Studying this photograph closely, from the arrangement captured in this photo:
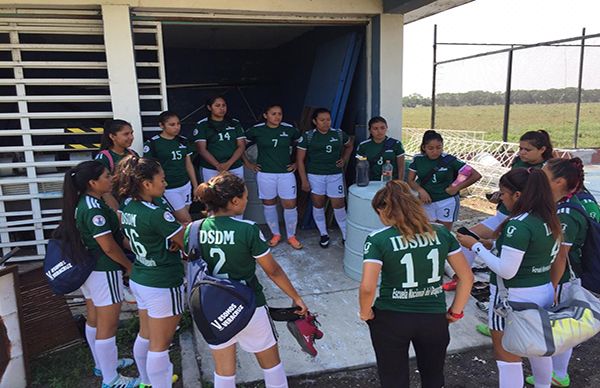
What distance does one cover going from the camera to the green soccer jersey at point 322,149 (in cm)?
519

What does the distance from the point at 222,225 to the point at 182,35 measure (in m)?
6.81

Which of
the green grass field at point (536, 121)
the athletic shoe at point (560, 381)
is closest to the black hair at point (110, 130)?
the athletic shoe at point (560, 381)

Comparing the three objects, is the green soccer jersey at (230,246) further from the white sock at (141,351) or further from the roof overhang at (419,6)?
the roof overhang at (419,6)

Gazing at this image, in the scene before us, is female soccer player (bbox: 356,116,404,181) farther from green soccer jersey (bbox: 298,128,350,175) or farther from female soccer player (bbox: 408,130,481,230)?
female soccer player (bbox: 408,130,481,230)

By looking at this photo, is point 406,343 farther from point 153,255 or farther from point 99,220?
point 99,220

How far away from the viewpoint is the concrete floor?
321 cm

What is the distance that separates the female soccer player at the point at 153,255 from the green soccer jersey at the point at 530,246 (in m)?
1.73

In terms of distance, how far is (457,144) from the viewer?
1077 centimetres

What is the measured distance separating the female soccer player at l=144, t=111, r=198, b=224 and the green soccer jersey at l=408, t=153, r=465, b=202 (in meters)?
2.42

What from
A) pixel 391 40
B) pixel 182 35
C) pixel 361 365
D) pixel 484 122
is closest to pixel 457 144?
pixel 391 40

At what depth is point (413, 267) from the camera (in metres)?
2.06

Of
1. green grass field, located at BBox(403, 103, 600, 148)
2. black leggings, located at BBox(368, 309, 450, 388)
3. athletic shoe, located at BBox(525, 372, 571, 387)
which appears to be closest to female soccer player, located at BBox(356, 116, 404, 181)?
athletic shoe, located at BBox(525, 372, 571, 387)

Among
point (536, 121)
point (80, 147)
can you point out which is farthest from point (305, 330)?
point (536, 121)

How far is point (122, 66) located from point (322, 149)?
235 cm
